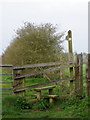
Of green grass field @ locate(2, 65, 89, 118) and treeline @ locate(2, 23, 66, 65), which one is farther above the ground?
treeline @ locate(2, 23, 66, 65)

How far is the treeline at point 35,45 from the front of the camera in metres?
19.6

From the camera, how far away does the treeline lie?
1961 cm

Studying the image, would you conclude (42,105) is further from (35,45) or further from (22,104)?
(35,45)

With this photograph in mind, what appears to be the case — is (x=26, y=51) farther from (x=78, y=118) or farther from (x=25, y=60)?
(x=78, y=118)

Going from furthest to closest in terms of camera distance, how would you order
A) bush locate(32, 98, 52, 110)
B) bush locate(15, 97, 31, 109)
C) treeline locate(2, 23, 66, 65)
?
treeline locate(2, 23, 66, 65)
bush locate(32, 98, 52, 110)
bush locate(15, 97, 31, 109)

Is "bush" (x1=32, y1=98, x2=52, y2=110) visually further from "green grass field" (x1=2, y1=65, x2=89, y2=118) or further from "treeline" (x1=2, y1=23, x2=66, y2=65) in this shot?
"treeline" (x1=2, y1=23, x2=66, y2=65)

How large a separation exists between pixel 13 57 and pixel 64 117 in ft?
43.9

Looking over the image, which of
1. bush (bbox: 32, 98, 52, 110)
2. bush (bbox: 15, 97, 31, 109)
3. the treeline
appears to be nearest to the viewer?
bush (bbox: 15, 97, 31, 109)

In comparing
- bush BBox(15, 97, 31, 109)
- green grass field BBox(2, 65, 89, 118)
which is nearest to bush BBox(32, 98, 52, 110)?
green grass field BBox(2, 65, 89, 118)

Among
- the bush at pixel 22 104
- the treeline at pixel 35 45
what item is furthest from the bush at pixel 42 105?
the treeline at pixel 35 45

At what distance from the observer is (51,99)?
9.77m

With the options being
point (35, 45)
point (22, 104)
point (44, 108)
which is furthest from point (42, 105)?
point (35, 45)

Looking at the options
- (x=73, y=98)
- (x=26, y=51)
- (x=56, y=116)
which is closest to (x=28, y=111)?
(x=56, y=116)

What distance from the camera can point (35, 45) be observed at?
19.8m
